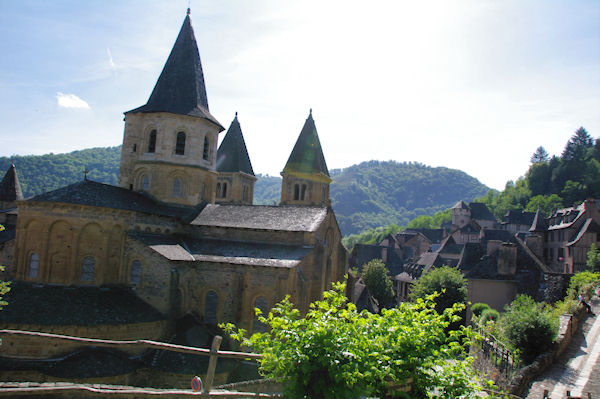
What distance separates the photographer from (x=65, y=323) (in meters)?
18.4

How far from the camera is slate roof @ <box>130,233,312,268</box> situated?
2294cm

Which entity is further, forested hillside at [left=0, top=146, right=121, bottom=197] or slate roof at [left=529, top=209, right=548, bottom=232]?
forested hillside at [left=0, top=146, right=121, bottom=197]

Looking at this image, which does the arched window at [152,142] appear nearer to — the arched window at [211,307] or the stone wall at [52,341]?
the arched window at [211,307]

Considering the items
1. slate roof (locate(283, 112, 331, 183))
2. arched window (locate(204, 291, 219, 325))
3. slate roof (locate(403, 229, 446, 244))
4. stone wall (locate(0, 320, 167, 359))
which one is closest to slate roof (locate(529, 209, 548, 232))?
slate roof (locate(283, 112, 331, 183))

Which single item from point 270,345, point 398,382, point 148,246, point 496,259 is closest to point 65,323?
point 148,246

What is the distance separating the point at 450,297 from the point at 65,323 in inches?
1115

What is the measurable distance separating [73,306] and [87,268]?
3.63 meters

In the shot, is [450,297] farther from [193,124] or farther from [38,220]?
[38,220]

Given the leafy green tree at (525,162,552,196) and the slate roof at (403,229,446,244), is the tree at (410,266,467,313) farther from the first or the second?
the leafy green tree at (525,162,552,196)

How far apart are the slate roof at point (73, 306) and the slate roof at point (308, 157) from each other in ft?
64.4

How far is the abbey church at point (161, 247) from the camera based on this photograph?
20.2m

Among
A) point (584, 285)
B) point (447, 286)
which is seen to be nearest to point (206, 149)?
point (447, 286)

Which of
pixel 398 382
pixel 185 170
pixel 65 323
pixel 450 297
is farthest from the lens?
pixel 450 297

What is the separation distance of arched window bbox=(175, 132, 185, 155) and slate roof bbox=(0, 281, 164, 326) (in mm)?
10412
